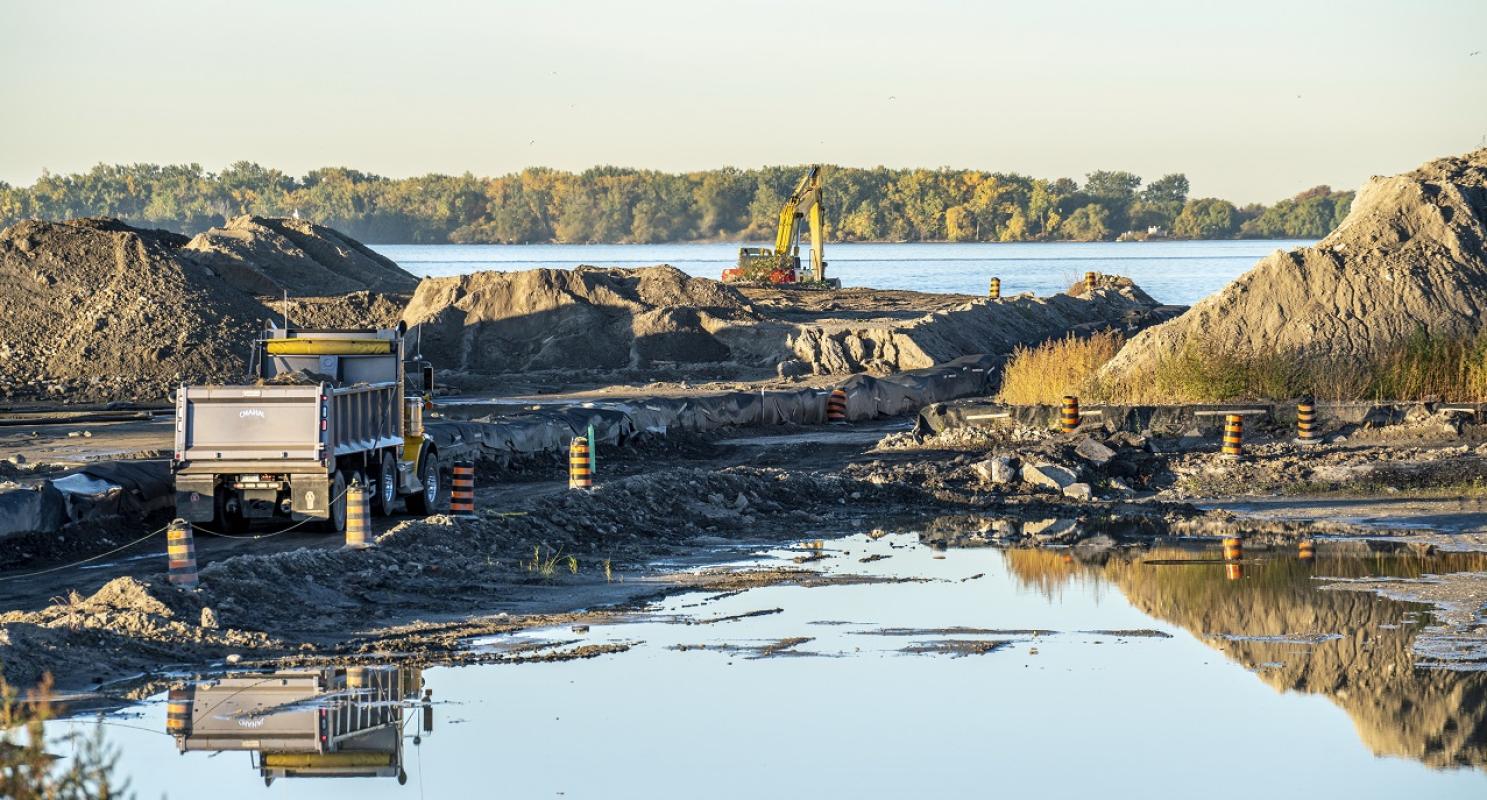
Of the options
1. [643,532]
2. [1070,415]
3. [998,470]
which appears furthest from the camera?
[1070,415]

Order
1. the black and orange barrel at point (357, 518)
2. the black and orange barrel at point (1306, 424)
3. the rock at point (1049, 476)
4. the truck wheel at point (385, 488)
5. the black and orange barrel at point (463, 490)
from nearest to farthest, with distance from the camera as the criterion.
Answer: the black and orange barrel at point (357, 518) < the black and orange barrel at point (463, 490) < the truck wheel at point (385, 488) < the rock at point (1049, 476) < the black and orange barrel at point (1306, 424)

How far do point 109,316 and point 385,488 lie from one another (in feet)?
86.3

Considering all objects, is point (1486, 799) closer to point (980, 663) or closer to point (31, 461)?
point (980, 663)

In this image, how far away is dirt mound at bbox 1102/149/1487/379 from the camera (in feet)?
105

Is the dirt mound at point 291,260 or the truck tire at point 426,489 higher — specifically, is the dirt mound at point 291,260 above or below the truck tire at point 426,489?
above

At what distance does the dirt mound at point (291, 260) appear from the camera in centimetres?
6650

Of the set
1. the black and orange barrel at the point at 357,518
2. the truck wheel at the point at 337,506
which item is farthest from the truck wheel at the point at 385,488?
the black and orange barrel at the point at 357,518

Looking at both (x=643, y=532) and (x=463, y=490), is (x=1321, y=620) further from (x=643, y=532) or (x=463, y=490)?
(x=463, y=490)

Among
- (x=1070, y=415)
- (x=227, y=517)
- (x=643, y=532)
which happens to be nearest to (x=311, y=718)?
(x=227, y=517)

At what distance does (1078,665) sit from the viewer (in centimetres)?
1386

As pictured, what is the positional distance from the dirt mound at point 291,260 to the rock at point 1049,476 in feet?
142

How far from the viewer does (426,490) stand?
22.5 metres

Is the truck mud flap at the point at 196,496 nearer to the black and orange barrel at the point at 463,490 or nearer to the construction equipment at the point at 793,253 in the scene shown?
the black and orange barrel at the point at 463,490

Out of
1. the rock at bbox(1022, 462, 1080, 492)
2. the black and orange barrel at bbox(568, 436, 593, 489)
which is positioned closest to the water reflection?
the rock at bbox(1022, 462, 1080, 492)
